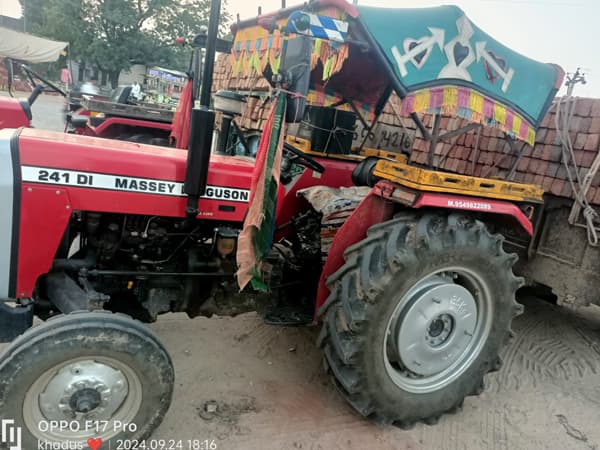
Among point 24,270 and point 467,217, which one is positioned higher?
point 467,217

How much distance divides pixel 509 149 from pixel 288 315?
2134 mm

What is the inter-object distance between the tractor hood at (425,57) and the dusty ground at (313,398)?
168 centimetres

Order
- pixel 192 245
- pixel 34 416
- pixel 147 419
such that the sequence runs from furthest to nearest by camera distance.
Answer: pixel 192 245
pixel 147 419
pixel 34 416

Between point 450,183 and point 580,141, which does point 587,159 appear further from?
point 450,183

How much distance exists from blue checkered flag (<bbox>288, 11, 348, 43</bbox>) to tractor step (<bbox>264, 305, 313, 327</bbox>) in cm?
160

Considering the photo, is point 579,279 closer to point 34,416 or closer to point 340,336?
point 340,336

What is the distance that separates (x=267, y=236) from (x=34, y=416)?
127 centimetres

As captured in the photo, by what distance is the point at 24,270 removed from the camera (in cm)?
223

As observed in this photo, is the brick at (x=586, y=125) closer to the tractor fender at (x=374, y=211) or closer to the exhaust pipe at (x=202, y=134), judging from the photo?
the tractor fender at (x=374, y=211)

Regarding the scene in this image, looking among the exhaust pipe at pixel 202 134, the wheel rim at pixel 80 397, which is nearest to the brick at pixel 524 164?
the exhaust pipe at pixel 202 134

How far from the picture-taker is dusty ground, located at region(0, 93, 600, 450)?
2.47 m

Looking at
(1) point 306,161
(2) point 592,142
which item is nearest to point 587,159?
(2) point 592,142

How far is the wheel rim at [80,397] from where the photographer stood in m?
1.92

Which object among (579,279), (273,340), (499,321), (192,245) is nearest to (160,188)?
(192,245)
